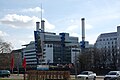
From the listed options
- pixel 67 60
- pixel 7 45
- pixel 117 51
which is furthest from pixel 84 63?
pixel 67 60

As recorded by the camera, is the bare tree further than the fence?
Yes

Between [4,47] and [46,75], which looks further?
[4,47]

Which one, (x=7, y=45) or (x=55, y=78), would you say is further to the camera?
(x=7, y=45)

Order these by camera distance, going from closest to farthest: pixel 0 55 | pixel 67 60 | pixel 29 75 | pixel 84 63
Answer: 1. pixel 29 75
2. pixel 0 55
3. pixel 84 63
4. pixel 67 60

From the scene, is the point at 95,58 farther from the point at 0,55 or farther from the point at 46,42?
the point at 46,42

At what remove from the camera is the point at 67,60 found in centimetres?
19250

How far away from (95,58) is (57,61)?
3045 inches

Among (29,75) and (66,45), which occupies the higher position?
(66,45)

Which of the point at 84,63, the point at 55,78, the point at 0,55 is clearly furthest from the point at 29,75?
the point at 84,63

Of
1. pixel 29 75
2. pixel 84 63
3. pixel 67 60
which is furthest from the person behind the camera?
pixel 67 60

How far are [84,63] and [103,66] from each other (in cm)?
792

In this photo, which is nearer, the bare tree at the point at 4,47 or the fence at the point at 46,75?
the fence at the point at 46,75

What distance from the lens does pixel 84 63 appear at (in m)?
117

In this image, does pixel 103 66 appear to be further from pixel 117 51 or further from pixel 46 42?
pixel 46 42
